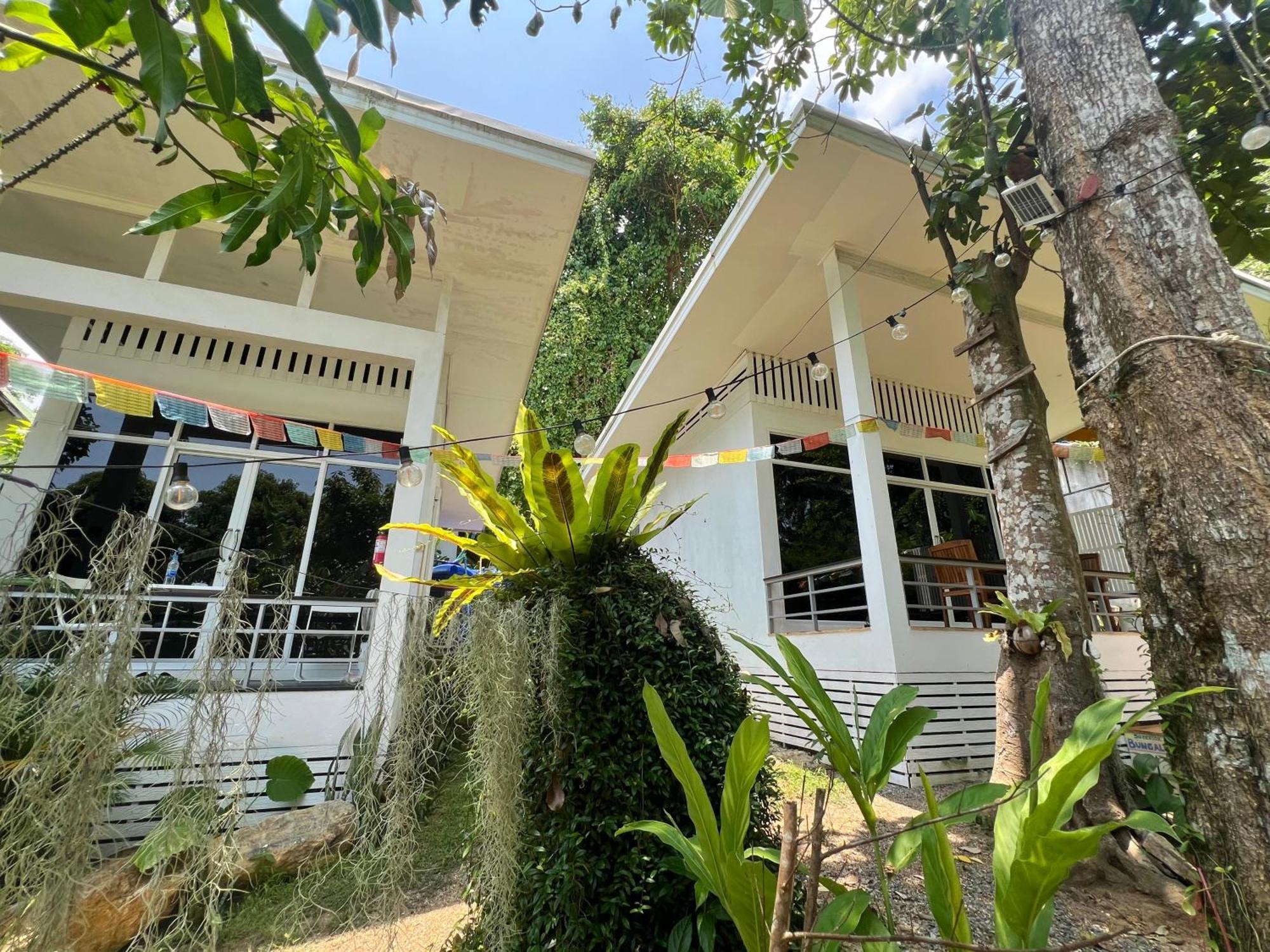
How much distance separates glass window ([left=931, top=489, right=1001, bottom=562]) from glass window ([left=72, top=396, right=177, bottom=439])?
8641 mm

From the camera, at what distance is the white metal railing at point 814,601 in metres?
5.56

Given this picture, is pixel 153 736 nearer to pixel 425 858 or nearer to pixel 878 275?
pixel 425 858

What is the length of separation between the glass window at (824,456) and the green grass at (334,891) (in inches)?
195

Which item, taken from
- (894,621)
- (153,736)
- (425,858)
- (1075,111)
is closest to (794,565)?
(894,621)

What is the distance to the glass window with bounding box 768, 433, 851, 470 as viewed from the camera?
6754mm

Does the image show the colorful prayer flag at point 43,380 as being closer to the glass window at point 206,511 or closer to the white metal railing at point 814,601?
the glass window at point 206,511

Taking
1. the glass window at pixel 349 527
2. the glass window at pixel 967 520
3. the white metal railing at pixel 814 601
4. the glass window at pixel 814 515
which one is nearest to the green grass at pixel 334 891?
the glass window at pixel 349 527

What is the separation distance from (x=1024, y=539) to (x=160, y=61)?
390 cm

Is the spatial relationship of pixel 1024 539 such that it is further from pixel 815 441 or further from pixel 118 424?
pixel 118 424

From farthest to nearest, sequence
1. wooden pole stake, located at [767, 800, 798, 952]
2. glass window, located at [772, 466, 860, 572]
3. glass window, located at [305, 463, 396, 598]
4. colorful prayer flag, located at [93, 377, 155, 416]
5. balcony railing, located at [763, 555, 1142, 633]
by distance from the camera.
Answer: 1. glass window, located at [772, 466, 860, 572]
2. balcony railing, located at [763, 555, 1142, 633]
3. glass window, located at [305, 463, 396, 598]
4. colorful prayer flag, located at [93, 377, 155, 416]
5. wooden pole stake, located at [767, 800, 798, 952]

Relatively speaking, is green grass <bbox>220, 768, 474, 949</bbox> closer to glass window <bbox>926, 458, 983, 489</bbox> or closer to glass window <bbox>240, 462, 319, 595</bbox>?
glass window <bbox>240, 462, 319, 595</bbox>

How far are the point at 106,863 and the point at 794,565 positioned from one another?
6.02 m

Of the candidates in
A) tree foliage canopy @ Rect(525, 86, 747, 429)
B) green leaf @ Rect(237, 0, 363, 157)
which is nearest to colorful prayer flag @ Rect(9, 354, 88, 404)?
green leaf @ Rect(237, 0, 363, 157)

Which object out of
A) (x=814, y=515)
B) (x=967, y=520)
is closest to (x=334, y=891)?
(x=814, y=515)
